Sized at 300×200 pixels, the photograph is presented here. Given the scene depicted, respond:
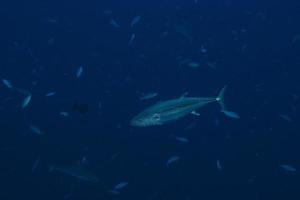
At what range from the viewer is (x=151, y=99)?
13180mm

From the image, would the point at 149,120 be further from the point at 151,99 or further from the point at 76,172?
the point at 151,99

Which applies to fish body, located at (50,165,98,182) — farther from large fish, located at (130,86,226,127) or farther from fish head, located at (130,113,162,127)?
large fish, located at (130,86,226,127)

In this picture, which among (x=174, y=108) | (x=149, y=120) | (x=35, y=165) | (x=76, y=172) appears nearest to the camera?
(x=174, y=108)

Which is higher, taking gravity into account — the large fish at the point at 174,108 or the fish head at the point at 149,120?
the large fish at the point at 174,108

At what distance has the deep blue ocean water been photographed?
11.3 m

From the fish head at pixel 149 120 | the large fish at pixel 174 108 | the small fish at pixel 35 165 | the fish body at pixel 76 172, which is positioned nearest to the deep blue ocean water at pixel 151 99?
the small fish at pixel 35 165

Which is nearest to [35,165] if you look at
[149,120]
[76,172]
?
[76,172]

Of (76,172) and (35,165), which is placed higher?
(76,172)

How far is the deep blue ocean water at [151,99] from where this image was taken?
11.3 meters

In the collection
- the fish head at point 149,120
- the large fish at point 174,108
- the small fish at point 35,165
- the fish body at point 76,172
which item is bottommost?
the small fish at point 35,165

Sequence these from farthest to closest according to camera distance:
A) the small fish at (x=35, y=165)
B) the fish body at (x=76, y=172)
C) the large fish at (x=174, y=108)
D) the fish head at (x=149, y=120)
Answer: the small fish at (x=35, y=165) → the fish body at (x=76, y=172) → the fish head at (x=149, y=120) → the large fish at (x=174, y=108)

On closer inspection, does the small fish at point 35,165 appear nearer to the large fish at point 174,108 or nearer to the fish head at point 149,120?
the fish head at point 149,120

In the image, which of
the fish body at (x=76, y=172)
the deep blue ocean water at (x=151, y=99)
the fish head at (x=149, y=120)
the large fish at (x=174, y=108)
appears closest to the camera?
the large fish at (x=174, y=108)

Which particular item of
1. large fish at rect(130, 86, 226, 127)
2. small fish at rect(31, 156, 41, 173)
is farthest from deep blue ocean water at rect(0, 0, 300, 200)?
large fish at rect(130, 86, 226, 127)
